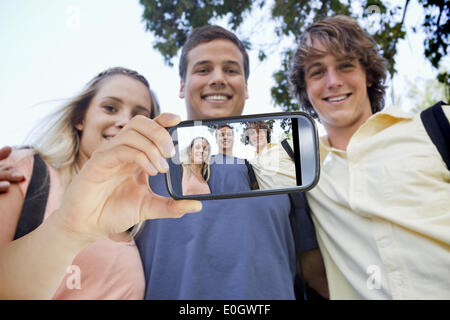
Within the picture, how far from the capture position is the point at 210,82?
2.54 feet

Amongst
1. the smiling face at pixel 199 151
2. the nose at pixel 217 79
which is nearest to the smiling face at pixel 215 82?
the nose at pixel 217 79

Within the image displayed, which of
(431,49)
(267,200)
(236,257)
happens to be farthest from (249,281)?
(431,49)

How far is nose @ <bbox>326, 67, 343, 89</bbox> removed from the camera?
751mm

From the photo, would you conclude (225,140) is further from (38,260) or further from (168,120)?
(38,260)

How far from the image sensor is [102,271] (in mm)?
628

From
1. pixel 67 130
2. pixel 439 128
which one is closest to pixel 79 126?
pixel 67 130

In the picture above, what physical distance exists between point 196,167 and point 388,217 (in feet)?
1.31

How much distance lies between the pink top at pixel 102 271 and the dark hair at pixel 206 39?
1.57 feet

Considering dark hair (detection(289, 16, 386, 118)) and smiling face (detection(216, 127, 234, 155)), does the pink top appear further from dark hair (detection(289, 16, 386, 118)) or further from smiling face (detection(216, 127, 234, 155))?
dark hair (detection(289, 16, 386, 118))

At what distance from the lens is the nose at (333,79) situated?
75 centimetres

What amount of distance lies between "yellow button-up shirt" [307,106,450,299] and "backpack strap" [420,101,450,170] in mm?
10

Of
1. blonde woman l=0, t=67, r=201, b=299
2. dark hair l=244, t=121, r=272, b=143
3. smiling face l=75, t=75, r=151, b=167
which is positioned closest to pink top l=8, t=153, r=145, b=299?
blonde woman l=0, t=67, r=201, b=299

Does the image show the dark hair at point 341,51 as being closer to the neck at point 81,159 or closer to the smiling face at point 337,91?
the smiling face at point 337,91
